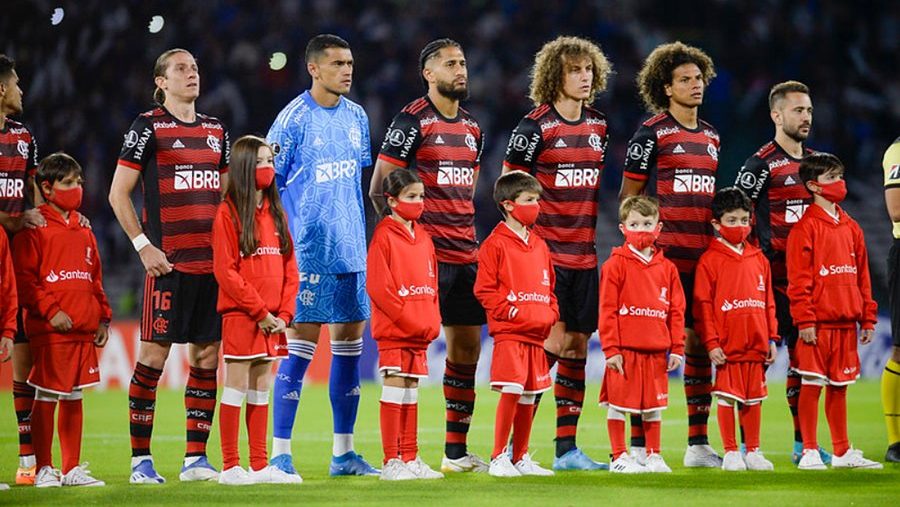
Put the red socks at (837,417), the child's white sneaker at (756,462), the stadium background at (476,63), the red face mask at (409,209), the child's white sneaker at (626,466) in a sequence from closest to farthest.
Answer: the red face mask at (409,209) → the child's white sneaker at (626,466) → the child's white sneaker at (756,462) → the red socks at (837,417) → the stadium background at (476,63)

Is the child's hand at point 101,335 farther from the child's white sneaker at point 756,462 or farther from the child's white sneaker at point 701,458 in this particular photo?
the child's white sneaker at point 756,462

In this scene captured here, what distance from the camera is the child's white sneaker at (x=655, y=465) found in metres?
7.23

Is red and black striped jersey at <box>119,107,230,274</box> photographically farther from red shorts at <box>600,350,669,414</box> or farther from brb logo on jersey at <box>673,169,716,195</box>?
brb logo on jersey at <box>673,169,716,195</box>

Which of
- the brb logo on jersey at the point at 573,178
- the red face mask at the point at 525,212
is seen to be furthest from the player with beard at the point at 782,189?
the red face mask at the point at 525,212

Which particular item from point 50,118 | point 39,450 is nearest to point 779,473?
point 39,450

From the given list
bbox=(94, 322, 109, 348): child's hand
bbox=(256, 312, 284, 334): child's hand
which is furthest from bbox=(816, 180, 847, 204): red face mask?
bbox=(94, 322, 109, 348): child's hand

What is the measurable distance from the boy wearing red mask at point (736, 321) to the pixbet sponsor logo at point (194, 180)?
285cm

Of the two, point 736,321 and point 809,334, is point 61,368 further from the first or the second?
point 809,334

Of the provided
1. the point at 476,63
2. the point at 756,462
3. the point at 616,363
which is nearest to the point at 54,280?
the point at 616,363

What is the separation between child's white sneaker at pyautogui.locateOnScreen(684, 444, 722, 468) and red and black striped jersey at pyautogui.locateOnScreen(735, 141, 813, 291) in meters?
1.15

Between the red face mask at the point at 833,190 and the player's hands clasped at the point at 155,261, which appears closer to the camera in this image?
the player's hands clasped at the point at 155,261

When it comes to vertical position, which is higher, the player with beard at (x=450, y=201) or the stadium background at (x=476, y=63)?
the stadium background at (x=476, y=63)

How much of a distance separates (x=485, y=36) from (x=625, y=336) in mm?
12856

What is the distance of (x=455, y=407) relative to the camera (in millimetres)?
7426
